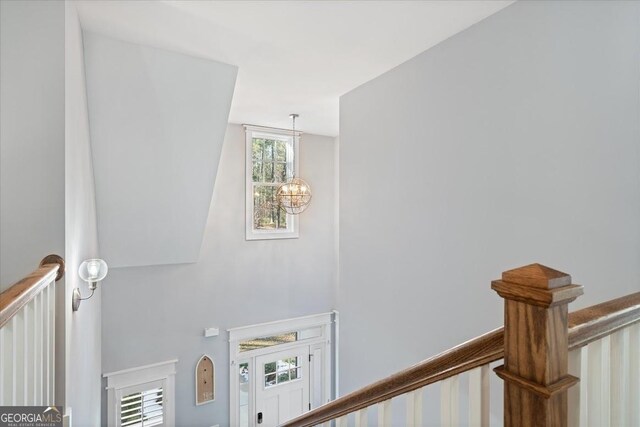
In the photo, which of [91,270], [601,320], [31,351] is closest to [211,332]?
[91,270]

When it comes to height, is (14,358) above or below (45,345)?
above

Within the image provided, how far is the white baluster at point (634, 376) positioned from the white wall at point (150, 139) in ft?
10.3

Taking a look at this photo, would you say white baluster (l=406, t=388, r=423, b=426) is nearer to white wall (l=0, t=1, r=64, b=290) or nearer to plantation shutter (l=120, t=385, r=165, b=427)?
white wall (l=0, t=1, r=64, b=290)

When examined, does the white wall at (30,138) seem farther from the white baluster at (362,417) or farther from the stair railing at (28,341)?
the white baluster at (362,417)

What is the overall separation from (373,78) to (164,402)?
4.93 m

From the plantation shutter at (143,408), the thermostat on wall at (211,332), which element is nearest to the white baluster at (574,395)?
the thermostat on wall at (211,332)

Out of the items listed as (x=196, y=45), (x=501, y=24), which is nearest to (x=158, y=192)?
(x=196, y=45)

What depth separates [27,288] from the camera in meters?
1.24

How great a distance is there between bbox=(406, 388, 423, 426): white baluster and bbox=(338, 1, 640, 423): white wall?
4.58ft

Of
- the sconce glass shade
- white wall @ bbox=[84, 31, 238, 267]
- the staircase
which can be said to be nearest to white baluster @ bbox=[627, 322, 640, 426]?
the staircase

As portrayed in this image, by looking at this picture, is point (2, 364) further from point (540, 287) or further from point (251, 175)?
point (251, 175)

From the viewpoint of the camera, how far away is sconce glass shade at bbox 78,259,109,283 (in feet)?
7.97

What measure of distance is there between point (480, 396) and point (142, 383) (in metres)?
5.12

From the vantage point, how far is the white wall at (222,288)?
4668mm
